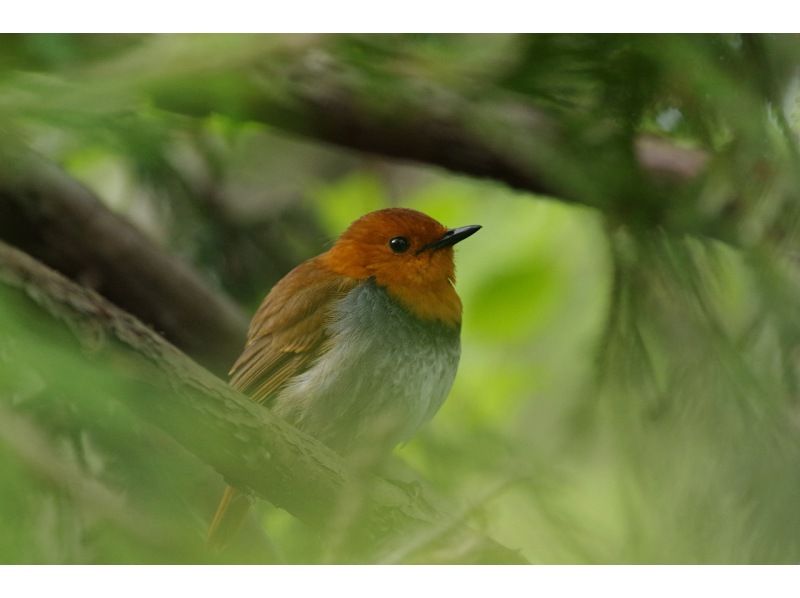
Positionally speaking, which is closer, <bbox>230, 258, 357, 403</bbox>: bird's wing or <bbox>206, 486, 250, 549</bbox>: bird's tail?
<bbox>206, 486, 250, 549</bbox>: bird's tail

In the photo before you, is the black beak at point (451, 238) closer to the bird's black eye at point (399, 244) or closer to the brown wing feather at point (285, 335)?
the bird's black eye at point (399, 244)

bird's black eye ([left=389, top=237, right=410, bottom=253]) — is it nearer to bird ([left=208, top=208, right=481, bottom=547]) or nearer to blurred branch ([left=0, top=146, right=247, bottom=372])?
bird ([left=208, top=208, right=481, bottom=547])

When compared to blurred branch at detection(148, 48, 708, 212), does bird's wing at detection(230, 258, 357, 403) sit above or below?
below

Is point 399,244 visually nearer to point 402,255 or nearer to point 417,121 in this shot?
point 402,255

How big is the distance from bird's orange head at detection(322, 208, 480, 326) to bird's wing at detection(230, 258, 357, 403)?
6 centimetres

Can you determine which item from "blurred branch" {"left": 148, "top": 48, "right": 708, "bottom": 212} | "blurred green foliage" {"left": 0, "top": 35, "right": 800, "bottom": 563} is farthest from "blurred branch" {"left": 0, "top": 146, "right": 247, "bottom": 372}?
"blurred branch" {"left": 148, "top": 48, "right": 708, "bottom": 212}

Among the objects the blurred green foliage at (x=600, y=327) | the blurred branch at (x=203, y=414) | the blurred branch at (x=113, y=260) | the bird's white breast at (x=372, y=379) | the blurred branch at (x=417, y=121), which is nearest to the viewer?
the blurred branch at (x=203, y=414)

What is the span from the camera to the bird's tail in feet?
6.15

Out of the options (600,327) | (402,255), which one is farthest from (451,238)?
(600,327)

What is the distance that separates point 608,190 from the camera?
1.31 metres

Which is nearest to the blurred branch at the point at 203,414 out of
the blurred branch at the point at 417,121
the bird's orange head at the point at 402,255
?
the blurred branch at the point at 417,121

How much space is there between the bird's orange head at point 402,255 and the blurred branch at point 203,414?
23.6 inches

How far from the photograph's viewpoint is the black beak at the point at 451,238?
2.13 meters

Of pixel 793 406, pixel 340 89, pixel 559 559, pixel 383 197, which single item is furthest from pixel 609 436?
pixel 383 197
